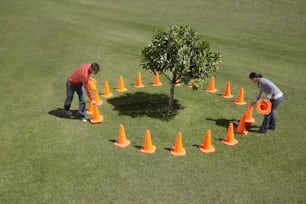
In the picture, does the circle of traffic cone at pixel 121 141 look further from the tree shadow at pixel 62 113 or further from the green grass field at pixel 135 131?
the tree shadow at pixel 62 113

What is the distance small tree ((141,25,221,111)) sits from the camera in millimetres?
9383

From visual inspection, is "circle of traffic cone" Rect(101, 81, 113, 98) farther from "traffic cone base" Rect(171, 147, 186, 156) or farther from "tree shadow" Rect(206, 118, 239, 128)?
"traffic cone base" Rect(171, 147, 186, 156)

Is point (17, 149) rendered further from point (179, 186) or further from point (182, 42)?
point (182, 42)

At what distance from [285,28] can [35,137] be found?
2071 centimetres

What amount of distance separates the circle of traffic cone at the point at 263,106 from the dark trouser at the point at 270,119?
0.12 metres

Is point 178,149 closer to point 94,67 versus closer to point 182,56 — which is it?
point 182,56

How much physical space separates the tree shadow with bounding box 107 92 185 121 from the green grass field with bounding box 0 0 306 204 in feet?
0.13

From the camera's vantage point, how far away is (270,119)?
31.2 feet

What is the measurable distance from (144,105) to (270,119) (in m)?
4.41

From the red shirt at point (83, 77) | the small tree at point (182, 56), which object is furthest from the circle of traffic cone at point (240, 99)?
the red shirt at point (83, 77)

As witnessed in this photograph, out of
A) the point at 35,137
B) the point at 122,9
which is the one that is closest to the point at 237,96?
the point at 35,137

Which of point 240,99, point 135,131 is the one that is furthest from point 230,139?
point 240,99

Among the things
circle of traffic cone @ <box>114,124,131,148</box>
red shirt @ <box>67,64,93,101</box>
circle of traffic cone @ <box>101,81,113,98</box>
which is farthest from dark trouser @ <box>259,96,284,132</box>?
A: circle of traffic cone @ <box>101,81,113,98</box>

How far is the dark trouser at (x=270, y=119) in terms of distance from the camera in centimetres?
898
